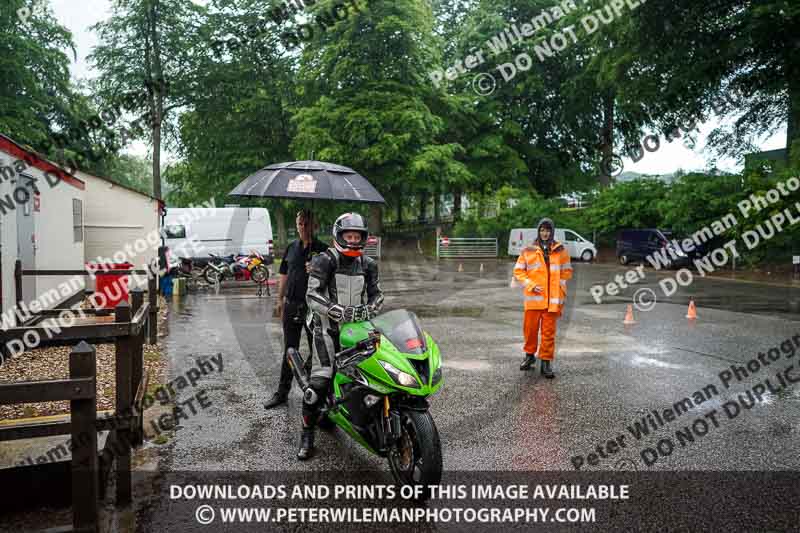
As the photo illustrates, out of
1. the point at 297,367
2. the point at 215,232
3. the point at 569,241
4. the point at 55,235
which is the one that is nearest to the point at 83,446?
the point at 297,367

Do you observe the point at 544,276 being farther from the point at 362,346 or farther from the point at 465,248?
the point at 465,248

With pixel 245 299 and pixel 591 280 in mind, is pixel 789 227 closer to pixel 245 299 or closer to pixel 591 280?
pixel 591 280

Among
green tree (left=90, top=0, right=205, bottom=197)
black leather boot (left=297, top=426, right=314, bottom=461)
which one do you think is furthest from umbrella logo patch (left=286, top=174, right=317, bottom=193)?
green tree (left=90, top=0, right=205, bottom=197)

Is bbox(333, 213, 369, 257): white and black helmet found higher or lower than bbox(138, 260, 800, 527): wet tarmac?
higher

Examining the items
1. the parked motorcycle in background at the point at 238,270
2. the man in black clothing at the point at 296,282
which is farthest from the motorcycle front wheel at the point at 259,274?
the man in black clothing at the point at 296,282

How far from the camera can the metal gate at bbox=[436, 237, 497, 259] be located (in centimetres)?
3522

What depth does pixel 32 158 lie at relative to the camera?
10039 mm

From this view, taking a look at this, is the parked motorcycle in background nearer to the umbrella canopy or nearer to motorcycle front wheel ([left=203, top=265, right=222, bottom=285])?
motorcycle front wheel ([left=203, top=265, right=222, bottom=285])

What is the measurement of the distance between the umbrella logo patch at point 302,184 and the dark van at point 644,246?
79.6 ft

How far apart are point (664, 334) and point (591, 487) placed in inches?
278

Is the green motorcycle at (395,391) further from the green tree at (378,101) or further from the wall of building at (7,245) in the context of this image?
the green tree at (378,101)

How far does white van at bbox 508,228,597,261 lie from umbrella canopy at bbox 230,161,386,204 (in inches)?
1066

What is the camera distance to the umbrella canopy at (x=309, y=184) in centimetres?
602

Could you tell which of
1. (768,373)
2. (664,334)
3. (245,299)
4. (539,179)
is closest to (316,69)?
(539,179)
